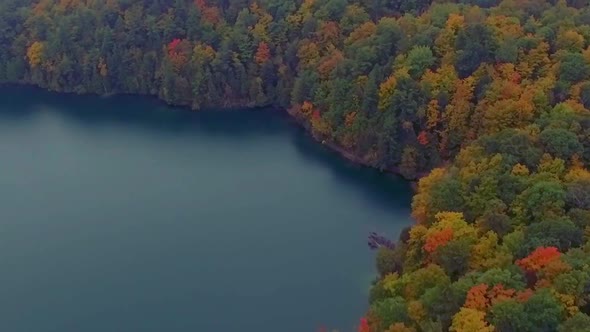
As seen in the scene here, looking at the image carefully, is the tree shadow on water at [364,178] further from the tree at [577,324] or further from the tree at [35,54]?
the tree at [35,54]

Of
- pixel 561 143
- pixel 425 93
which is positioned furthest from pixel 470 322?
pixel 425 93

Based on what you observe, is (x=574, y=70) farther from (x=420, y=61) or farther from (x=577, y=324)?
(x=577, y=324)

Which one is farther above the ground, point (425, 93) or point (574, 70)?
point (574, 70)

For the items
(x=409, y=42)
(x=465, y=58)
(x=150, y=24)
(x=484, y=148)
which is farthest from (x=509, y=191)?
(x=150, y=24)

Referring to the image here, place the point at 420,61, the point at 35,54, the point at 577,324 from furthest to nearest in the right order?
the point at 35,54 → the point at 420,61 → the point at 577,324

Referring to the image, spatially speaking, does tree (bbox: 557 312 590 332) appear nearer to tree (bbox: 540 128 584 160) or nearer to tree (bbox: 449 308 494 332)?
tree (bbox: 449 308 494 332)

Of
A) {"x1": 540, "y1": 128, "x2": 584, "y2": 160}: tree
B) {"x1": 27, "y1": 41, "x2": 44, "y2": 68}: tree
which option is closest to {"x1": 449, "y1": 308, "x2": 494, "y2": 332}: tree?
{"x1": 540, "y1": 128, "x2": 584, "y2": 160}: tree

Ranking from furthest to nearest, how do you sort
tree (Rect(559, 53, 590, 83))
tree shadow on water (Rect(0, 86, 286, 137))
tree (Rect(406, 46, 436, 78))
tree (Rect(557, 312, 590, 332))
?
tree shadow on water (Rect(0, 86, 286, 137)) < tree (Rect(406, 46, 436, 78)) < tree (Rect(559, 53, 590, 83)) < tree (Rect(557, 312, 590, 332))

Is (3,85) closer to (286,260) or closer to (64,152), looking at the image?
(64,152)
